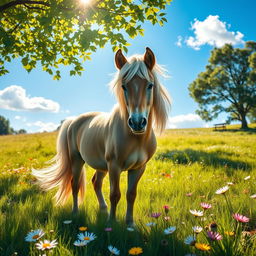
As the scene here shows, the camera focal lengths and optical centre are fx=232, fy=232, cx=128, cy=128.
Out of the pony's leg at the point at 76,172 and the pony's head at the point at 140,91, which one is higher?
the pony's head at the point at 140,91

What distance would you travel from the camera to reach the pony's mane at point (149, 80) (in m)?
3.04

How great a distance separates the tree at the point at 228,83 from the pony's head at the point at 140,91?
3932 cm

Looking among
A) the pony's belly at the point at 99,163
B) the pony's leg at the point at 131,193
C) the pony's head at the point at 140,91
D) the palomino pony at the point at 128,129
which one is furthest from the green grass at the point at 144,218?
the pony's head at the point at 140,91

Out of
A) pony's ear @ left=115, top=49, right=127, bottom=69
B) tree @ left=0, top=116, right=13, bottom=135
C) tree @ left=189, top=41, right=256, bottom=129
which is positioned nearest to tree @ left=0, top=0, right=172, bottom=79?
pony's ear @ left=115, top=49, right=127, bottom=69

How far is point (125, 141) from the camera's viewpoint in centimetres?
328

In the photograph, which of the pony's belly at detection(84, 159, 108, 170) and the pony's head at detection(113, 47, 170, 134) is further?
the pony's belly at detection(84, 159, 108, 170)

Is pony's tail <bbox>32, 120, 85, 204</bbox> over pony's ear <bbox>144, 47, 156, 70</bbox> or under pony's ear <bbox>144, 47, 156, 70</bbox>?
under

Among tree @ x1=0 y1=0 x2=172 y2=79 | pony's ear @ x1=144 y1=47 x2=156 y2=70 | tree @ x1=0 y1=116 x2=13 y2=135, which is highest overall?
tree @ x1=0 y1=0 x2=172 y2=79

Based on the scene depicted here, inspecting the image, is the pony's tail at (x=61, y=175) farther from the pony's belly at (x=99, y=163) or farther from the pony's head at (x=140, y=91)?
the pony's head at (x=140, y=91)

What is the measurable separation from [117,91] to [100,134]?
3.21ft

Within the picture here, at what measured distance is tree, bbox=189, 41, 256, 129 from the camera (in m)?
39.5

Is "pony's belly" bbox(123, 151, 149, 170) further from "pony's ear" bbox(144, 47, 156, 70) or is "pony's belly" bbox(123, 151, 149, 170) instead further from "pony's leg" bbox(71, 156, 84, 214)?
"pony's leg" bbox(71, 156, 84, 214)

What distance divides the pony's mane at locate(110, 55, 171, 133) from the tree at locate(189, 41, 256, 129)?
3922cm

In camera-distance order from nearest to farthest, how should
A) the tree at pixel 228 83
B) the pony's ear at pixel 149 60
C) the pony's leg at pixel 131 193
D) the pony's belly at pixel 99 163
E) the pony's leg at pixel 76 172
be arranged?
the pony's ear at pixel 149 60
the pony's leg at pixel 131 193
the pony's belly at pixel 99 163
the pony's leg at pixel 76 172
the tree at pixel 228 83
